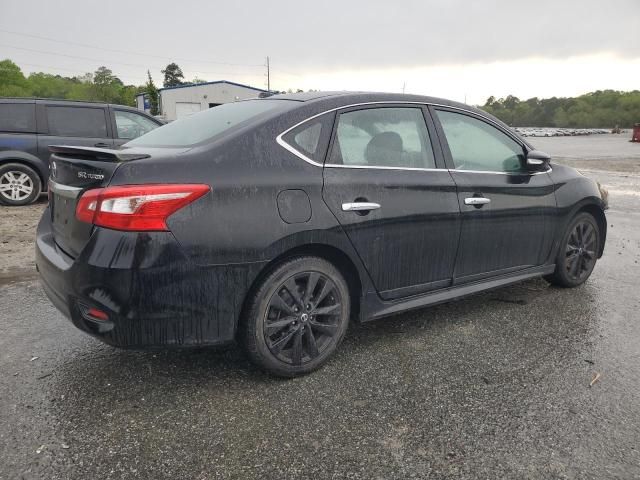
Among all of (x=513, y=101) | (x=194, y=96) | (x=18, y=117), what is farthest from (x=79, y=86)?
(x=18, y=117)

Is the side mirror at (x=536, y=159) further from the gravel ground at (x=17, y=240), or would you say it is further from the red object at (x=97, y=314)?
the gravel ground at (x=17, y=240)

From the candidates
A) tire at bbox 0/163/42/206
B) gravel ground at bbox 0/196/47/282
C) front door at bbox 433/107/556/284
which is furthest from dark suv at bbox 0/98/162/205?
front door at bbox 433/107/556/284

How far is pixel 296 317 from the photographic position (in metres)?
2.83

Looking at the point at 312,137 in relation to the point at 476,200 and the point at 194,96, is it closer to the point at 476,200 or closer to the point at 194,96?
the point at 476,200

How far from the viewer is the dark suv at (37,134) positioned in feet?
26.6

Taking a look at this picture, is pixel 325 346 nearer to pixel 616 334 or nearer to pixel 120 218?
pixel 120 218

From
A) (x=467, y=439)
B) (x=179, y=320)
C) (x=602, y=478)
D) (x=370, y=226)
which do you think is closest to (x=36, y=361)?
(x=179, y=320)

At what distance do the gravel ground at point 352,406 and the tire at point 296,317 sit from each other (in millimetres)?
141

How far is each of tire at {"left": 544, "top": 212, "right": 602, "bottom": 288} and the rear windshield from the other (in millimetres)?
2792

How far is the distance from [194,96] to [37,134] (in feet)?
141

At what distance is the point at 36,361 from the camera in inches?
121

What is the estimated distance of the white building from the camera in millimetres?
48156

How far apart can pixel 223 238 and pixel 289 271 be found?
438mm

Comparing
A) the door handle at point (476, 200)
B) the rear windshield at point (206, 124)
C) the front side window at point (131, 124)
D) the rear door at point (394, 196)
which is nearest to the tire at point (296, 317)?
the rear door at point (394, 196)
